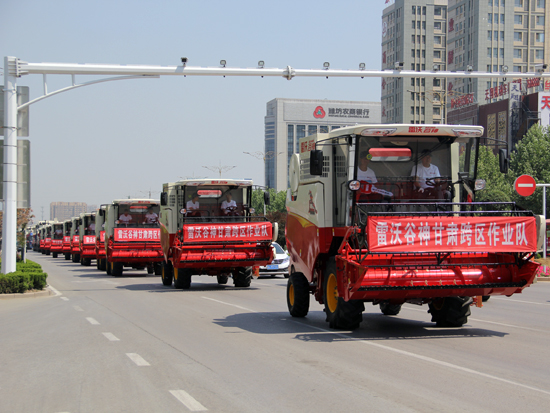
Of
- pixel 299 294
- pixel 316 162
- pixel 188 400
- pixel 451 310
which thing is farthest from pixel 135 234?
pixel 188 400

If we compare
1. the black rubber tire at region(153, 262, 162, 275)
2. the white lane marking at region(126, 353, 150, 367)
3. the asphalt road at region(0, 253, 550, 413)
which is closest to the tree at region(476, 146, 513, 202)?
the black rubber tire at region(153, 262, 162, 275)

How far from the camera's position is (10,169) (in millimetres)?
21625

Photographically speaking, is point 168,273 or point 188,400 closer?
point 188,400

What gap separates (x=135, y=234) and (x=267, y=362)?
2308cm

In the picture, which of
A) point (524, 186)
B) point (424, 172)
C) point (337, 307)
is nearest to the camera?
point (337, 307)

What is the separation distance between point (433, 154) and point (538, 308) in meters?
6.23

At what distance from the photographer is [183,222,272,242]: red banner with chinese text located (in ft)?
72.8

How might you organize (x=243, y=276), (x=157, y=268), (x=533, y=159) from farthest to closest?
1. (x=533, y=159)
2. (x=157, y=268)
3. (x=243, y=276)

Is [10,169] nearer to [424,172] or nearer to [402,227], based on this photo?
[424,172]

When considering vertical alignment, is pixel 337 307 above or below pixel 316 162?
below

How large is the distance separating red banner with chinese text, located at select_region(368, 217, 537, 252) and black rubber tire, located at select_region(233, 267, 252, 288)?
13.4m

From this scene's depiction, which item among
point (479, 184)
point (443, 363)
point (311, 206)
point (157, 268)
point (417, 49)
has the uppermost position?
point (417, 49)

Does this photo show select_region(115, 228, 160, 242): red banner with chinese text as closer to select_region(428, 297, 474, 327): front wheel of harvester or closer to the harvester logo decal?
the harvester logo decal

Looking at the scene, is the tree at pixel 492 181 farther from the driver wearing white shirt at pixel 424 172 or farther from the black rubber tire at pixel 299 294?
the driver wearing white shirt at pixel 424 172
